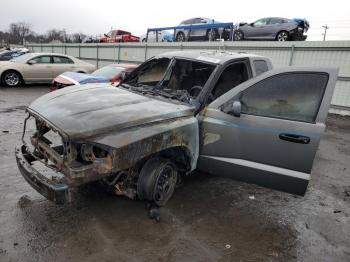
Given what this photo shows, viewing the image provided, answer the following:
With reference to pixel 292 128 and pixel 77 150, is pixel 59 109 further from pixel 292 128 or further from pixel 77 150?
pixel 292 128

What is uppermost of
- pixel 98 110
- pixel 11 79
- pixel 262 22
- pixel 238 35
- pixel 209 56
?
pixel 262 22

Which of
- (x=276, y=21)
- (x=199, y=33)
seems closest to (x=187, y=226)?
(x=276, y=21)

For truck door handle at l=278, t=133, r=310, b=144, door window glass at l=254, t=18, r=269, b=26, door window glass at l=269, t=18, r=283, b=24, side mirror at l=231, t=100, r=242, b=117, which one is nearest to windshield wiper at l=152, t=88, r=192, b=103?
side mirror at l=231, t=100, r=242, b=117

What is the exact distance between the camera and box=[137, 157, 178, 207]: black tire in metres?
3.41

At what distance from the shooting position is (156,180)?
11.3 ft

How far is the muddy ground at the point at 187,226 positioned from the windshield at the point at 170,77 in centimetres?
133

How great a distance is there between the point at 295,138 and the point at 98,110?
210cm

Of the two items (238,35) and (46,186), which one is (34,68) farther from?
(46,186)

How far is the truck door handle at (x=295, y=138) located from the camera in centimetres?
335

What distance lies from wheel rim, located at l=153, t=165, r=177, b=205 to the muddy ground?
0.16m

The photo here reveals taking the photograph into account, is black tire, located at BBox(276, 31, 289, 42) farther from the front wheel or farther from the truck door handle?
the truck door handle

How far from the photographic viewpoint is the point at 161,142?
3.24 metres

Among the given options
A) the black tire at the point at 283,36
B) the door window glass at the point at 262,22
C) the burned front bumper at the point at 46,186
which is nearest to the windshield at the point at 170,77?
the burned front bumper at the point at 46,186

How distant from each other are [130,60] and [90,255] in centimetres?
→ 1739
